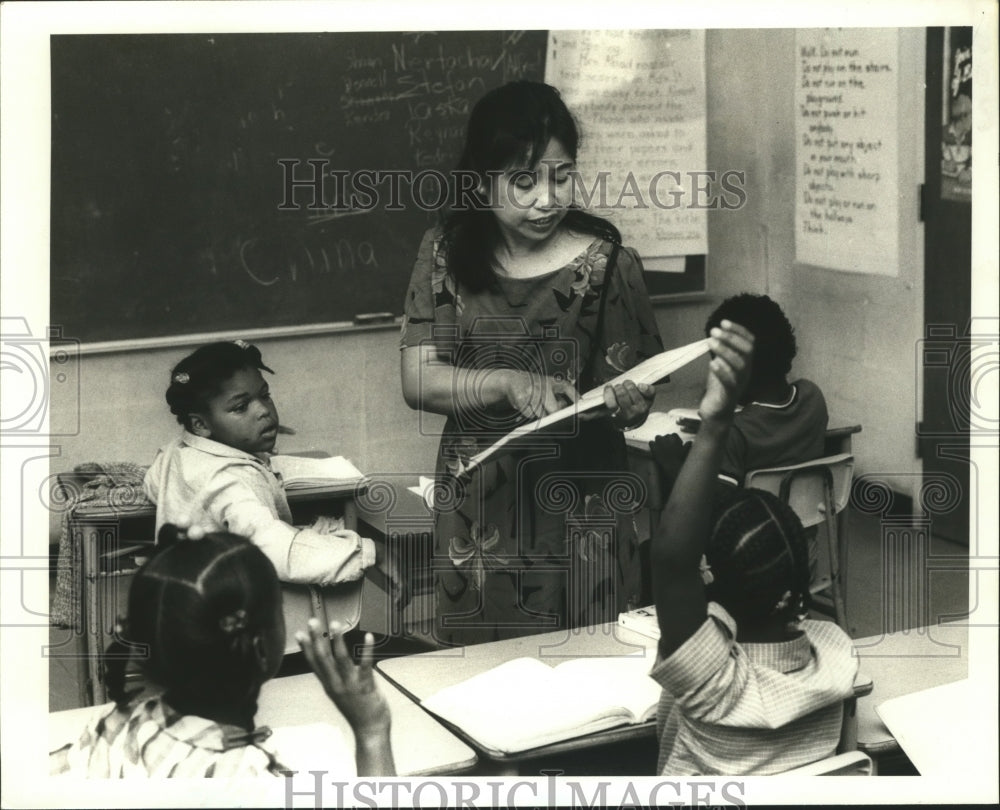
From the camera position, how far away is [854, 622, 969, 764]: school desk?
240cm

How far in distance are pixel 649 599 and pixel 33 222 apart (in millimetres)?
1519

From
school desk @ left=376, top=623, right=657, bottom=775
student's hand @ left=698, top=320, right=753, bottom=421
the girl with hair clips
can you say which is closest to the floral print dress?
the girl with hair clips

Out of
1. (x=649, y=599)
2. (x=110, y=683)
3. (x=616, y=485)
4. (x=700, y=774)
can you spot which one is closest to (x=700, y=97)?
(x=616, y=485)

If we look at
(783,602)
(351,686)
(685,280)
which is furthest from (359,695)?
(685,280)

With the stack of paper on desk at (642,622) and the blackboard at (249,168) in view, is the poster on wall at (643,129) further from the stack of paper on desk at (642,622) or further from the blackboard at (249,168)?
the stack of paper on desk at (642,622)

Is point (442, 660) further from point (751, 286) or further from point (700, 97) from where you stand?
point (700, 97)

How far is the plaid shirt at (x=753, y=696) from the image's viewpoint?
2.09 metres

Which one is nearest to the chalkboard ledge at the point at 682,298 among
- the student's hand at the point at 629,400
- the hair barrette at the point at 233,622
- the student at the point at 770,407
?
the student at the point at 770,407

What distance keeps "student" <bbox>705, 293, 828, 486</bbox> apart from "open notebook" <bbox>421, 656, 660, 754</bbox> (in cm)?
57

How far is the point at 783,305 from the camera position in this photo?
9.27 feet

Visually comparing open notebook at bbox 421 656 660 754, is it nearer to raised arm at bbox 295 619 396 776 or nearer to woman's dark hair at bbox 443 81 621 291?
raised arm at bbox 295 619 396 776

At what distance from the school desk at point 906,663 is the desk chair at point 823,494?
0.19 metres

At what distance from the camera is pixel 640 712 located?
7.41ft

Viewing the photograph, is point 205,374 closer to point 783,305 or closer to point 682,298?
point 682,298
